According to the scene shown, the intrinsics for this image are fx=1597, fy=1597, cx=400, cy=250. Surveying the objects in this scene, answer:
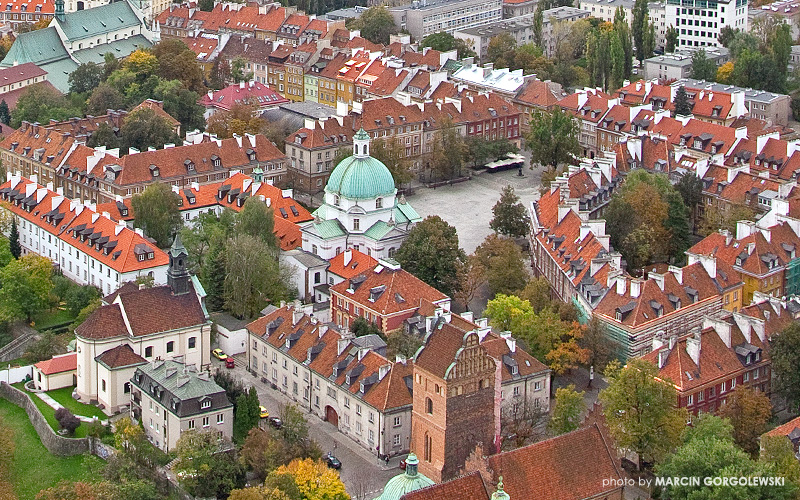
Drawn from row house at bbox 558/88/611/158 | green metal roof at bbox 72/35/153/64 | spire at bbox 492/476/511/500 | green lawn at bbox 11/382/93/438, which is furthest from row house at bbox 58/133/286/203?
spire at bbox 492/476/511/500

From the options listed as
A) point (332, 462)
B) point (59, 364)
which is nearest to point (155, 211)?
point (59, 364)

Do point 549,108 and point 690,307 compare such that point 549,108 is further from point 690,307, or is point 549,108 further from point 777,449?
point 777,449

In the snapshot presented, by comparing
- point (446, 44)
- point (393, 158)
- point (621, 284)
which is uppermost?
point (446, 44)

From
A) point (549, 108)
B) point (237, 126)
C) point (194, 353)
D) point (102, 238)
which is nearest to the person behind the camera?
point (194, 353)

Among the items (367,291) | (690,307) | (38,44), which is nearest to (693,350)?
(690,307)

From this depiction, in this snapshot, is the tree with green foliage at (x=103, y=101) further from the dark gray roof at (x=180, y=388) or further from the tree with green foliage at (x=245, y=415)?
the tree with green foliage at (x=245, y=415)

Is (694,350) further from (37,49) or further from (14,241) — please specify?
(37,49)
